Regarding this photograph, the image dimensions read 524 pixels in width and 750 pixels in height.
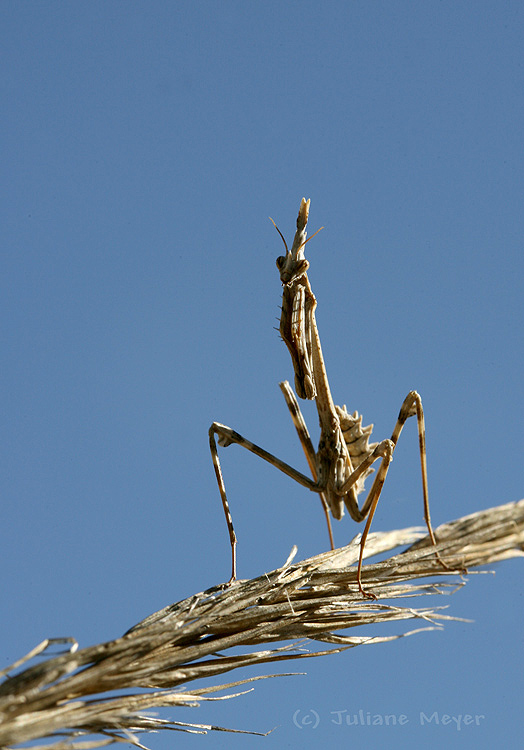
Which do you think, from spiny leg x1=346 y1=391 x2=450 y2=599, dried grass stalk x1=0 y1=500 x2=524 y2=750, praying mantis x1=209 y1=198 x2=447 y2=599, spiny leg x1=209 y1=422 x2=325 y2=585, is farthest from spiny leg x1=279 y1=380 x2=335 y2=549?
dried grass stalk x1=0 y1=500 x2=524 y2=750

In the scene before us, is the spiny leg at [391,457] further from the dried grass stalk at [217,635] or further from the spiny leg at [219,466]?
the dried grass stalk at [217,635]

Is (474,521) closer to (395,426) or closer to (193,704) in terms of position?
(193,704)

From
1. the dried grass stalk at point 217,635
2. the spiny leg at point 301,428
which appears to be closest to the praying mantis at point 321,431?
the spiny leg at point 301,428

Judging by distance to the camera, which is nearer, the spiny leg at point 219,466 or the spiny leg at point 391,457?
the spiny leg at point 391,457

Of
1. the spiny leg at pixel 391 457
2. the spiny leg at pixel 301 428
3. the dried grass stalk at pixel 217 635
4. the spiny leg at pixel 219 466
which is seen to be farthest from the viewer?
the spiny leg at pixel 301 428

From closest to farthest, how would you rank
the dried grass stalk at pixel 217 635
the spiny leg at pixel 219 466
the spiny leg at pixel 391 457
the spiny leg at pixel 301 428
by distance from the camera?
the dried grass stalk at pixel 217 635 → the spiny leg at pixel 391 457 → the spiny leg at pixel 219 466 → the spiny leg at pixel 301 428

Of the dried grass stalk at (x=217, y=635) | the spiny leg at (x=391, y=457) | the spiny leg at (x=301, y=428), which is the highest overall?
the spiny leg at (x=301, y=428)

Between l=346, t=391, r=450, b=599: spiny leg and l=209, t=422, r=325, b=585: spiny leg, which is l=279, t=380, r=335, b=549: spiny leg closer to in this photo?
l=209, t=422, r=325, b=585: spiny leg
